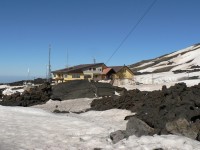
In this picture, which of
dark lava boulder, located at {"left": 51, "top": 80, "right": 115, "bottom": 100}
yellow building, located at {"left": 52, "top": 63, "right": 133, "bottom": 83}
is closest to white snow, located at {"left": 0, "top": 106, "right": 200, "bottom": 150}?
dark lava boulder, located at {"left": 51, "top": 80, "right": 115, "bottom": 100}

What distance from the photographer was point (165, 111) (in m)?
18.5

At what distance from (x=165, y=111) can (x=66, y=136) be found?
539cm

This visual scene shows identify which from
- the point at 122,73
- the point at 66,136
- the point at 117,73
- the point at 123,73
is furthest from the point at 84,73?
the point at 66,136

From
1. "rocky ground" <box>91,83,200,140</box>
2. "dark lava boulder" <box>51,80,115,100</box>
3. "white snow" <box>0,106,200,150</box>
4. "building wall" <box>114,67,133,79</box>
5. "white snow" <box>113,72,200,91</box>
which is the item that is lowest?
"white snow" <box>0,106,200,150</box>

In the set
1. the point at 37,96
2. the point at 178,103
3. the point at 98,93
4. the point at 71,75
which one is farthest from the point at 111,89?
the point at 71,75

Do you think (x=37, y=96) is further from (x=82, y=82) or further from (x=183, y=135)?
(x=183, y=135)

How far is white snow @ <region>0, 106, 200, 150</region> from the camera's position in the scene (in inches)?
536

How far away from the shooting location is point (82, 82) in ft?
161

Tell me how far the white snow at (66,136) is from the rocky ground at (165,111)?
72 cm

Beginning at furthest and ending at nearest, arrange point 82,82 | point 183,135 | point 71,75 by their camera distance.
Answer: point 71,75 < point 82,82 < point 183,135

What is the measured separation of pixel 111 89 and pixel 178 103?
84.2 feet

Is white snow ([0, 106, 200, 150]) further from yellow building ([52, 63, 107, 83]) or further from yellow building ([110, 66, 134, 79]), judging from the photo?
yellow building ([110, 66, 134, 79])

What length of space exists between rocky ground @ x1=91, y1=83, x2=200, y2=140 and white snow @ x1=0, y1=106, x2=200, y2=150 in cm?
72

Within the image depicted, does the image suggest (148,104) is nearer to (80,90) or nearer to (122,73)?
(80,90)
